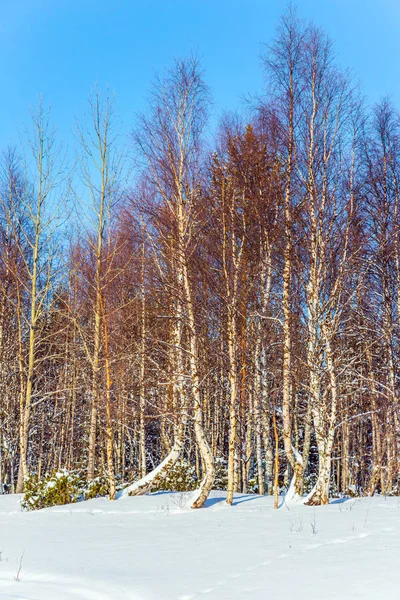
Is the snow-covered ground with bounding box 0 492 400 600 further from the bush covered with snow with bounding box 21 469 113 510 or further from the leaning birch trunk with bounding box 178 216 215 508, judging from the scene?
the bush covered with snow with bounding box 21 469 113 510

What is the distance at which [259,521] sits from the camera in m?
8.80

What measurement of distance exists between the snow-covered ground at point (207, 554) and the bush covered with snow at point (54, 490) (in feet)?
5.97

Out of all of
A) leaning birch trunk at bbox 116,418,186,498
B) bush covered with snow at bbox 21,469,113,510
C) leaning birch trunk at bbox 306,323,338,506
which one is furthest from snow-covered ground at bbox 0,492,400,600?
leaning birch trunk at bbox 116,418,186,498

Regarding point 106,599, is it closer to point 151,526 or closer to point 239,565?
point 239,565

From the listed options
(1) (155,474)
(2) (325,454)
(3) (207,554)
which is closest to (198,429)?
(2) (325,454)

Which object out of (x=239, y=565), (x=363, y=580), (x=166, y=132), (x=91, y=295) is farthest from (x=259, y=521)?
(x=91, y=295)

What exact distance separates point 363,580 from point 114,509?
693 centimetres

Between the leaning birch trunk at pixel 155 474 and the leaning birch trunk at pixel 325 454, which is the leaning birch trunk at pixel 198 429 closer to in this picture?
the leaning birch trunk at pixel 155 474

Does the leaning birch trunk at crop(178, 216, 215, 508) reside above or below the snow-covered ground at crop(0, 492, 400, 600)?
above

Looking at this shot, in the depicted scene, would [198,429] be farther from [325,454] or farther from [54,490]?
[54,490]

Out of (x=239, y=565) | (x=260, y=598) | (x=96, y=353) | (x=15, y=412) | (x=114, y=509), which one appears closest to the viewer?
(x=260, y=598)

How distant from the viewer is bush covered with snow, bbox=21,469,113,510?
12.5m

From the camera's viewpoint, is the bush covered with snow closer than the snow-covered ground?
No

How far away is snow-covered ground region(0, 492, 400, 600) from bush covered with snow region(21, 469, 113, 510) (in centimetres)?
182
